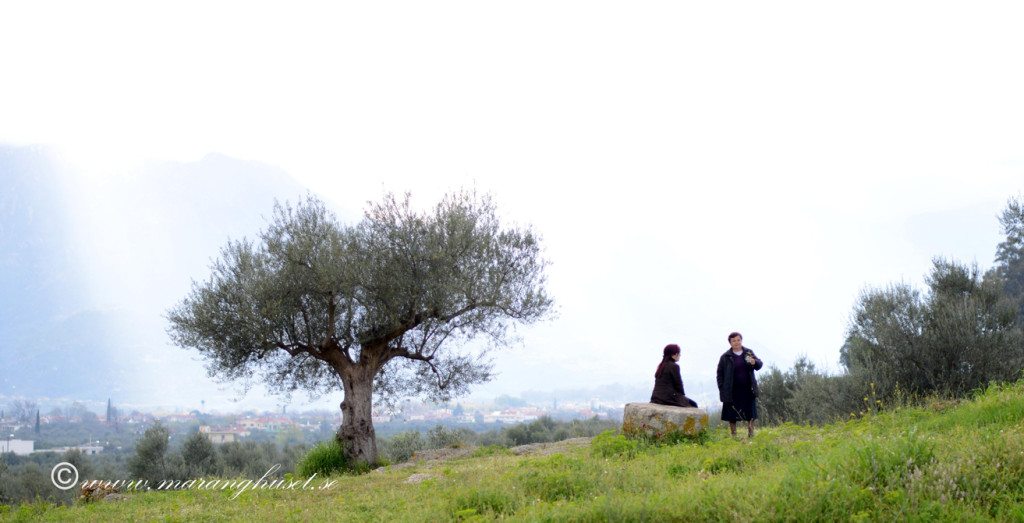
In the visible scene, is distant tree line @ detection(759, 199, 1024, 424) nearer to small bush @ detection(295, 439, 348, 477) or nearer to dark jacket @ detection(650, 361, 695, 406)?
dark jacket @ detection(650, 361, 695, 406)

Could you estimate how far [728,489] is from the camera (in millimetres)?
8359

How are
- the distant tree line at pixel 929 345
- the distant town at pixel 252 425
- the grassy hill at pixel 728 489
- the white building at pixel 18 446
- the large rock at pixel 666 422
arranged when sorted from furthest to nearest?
the white building at pixel 18 446
the distant town at pixel 252 425
the distant tree line at pixel 929 345
the large rock at pixel 666 422
the grassy hill at pixel 728 489

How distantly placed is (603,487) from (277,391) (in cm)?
1846

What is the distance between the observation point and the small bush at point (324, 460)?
22406 mm

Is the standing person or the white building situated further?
the white building

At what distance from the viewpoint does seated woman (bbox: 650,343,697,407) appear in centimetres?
1662

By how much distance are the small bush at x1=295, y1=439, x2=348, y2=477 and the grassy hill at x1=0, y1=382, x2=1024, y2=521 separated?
8.43 metres

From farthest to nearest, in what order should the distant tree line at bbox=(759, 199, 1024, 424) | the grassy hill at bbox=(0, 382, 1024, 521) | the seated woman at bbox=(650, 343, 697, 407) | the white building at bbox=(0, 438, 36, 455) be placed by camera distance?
the white building at bbox=(0, 438, 36, 455)
the distant tree line at bbox=(759, 199, 1024, 424)
the seated woman at bbox=(650, 343, 697, 407)
the grassy hill at bbox=(0, 382, 1024, 521)

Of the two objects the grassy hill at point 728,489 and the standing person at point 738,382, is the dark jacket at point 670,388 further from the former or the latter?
the grassy hill at point 728,489

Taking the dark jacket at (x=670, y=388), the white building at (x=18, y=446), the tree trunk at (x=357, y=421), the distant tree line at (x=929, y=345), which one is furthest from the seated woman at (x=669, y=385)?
the white building at (x=18, y=446)

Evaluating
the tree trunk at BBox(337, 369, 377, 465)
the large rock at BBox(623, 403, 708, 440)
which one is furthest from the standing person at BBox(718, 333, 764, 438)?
the tree trunk at BBox(337, 369, 377, 465)

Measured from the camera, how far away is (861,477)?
8.23 meters

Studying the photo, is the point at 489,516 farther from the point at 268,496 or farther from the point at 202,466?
the point at 202,466

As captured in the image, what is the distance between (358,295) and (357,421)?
12.7ft
